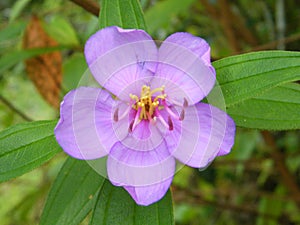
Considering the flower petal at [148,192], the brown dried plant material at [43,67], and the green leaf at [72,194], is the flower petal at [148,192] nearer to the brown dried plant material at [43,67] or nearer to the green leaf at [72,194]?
the green leaf at [72,194]

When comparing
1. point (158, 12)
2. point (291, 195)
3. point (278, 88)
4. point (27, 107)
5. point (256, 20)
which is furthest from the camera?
point (27, 107)

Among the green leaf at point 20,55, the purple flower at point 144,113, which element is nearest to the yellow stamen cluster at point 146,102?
the purple flower at point 144,113

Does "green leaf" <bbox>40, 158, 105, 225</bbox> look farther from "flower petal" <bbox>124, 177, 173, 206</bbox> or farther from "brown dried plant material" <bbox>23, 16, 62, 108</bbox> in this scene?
"brown dried plant material" <bbox>23, 16, 62, 108</bbox>

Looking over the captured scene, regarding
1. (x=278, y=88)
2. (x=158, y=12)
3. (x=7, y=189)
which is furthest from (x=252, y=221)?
(x=278, y=88)

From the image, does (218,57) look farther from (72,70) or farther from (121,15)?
(121,15)

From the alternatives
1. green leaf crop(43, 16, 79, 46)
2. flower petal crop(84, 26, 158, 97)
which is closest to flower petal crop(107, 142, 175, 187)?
flower petal crop(84, 26, 158, 97)

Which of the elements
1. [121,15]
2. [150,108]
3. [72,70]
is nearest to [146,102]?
[150,108]

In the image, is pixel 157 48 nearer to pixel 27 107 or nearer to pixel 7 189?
pixel 27 107
